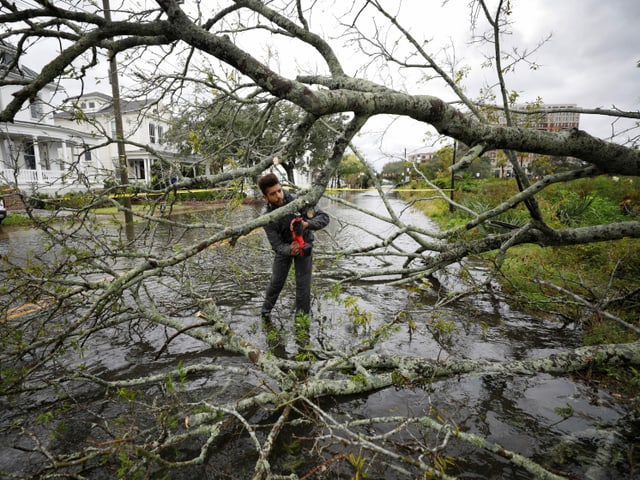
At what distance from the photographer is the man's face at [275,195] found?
4.07 metres

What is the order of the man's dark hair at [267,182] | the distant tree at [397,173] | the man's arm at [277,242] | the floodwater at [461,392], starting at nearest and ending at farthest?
the floodwater at [461,392] → the man's dark hair at [267,182] → the man's arm at [277,242] → the distant tree at [397,173]

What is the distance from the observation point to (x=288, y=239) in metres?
4.70

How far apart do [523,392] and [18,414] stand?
490 centimetres

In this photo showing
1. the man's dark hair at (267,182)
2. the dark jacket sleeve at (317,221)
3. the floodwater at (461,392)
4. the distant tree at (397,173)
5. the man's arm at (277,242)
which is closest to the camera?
the floodwater at (461,392)

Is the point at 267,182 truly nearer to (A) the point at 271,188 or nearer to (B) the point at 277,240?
(A) the point at 271,188

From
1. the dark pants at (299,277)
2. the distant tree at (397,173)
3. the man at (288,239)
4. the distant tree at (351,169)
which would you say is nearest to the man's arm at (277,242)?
the man at (288,239)

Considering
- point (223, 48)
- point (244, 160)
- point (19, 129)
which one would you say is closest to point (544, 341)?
point (244, 160)

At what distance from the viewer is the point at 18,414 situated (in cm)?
307

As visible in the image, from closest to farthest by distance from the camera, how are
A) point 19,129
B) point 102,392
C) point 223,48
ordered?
point 223,48 < point 102,392 < point 19,129

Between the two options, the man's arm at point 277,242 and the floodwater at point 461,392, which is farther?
the man's arm at point 277,242

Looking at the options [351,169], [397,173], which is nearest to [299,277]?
[397,173]

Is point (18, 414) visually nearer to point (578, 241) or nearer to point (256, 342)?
point (256, 342)

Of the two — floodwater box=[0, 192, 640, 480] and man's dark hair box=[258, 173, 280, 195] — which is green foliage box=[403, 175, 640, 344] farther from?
man's dark hair box=[258, 173, 280, 195]

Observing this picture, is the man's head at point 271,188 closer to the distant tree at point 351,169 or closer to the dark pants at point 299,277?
the distant tree at point 351,169
